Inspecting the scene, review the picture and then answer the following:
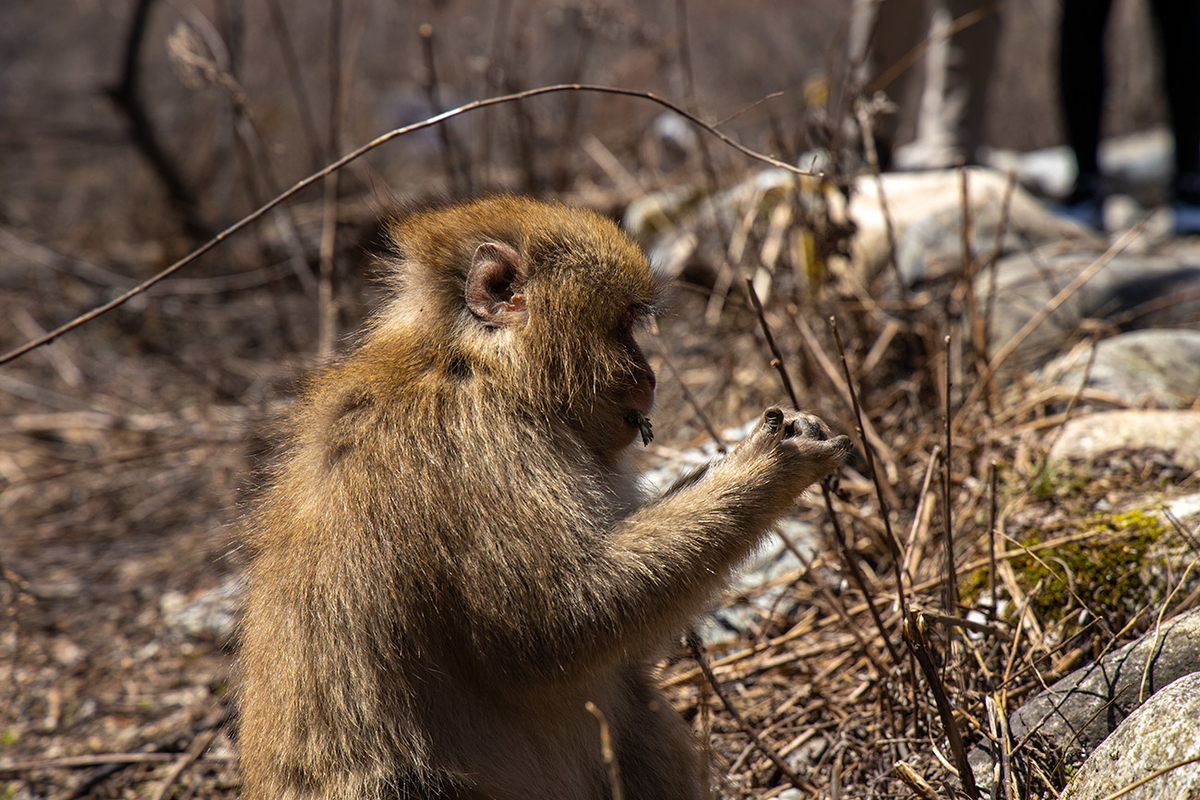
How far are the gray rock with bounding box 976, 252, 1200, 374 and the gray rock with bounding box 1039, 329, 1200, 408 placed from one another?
0.28m

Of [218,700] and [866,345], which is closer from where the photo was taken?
[218,700]

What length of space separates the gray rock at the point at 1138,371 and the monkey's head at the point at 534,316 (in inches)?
87.2

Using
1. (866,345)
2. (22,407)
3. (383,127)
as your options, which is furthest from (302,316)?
(866,345)

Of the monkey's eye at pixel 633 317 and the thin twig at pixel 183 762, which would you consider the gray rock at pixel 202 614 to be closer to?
the thin twig at pixel 183 762

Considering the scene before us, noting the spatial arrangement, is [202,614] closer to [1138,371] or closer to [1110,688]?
[1110,688]

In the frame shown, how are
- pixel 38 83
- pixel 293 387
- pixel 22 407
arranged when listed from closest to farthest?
pixel 293 387
pixel 22 407
pixel 38 83

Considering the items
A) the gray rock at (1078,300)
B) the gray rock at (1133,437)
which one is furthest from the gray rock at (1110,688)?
the gray rock at (1078,300)

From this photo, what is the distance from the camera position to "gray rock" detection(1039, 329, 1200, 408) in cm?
384

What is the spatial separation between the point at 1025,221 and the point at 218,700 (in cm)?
517

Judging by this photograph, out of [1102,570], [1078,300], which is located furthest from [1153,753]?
[1078,300]

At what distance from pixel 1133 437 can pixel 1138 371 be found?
768mm

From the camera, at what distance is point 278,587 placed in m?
2.31

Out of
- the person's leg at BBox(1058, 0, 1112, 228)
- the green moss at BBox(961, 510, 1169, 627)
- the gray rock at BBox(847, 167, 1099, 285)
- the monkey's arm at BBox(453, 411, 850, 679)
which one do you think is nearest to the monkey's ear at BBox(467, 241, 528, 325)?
the monkey's arm at BBox(453, 411, 850, 679)

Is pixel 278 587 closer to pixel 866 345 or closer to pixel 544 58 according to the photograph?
pixel 866 345
